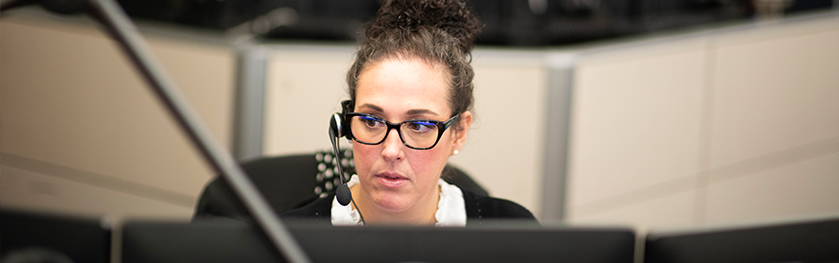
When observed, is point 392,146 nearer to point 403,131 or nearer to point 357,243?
point 403,131

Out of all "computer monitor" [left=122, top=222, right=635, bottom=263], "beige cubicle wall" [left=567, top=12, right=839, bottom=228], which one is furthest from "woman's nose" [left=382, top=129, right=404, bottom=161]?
"beige cubicle wall" [left=567, top=12, right=839, bottom=228]

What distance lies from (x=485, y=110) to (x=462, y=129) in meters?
0.87

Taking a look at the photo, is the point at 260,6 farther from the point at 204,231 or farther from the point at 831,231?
the point at 831,231

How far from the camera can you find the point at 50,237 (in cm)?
48

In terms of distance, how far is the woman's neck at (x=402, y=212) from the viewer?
98cm

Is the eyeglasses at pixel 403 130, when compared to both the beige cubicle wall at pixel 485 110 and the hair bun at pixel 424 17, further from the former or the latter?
the beige cubicle wall at pixel 485 110

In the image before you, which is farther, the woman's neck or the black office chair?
the black office chair

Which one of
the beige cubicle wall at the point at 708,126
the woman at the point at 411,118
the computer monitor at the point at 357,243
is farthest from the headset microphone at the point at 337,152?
the beige cubicle wall at the point at 708,126

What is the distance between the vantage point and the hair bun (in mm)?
1005

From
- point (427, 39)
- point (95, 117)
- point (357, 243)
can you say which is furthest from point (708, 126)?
point (95, 117)

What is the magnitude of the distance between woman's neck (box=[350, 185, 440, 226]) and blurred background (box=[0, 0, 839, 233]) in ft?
2.26

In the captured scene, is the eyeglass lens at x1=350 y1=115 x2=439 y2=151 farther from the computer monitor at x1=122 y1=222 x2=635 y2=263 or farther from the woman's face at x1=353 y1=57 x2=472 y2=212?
the computer monitor at x1=122 y1=222 x2=635 y2=263

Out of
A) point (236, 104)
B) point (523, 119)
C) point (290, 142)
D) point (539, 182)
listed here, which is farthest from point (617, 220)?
point (236, 104)

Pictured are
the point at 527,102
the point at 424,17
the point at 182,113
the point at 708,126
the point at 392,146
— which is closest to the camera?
the point at 182,113
